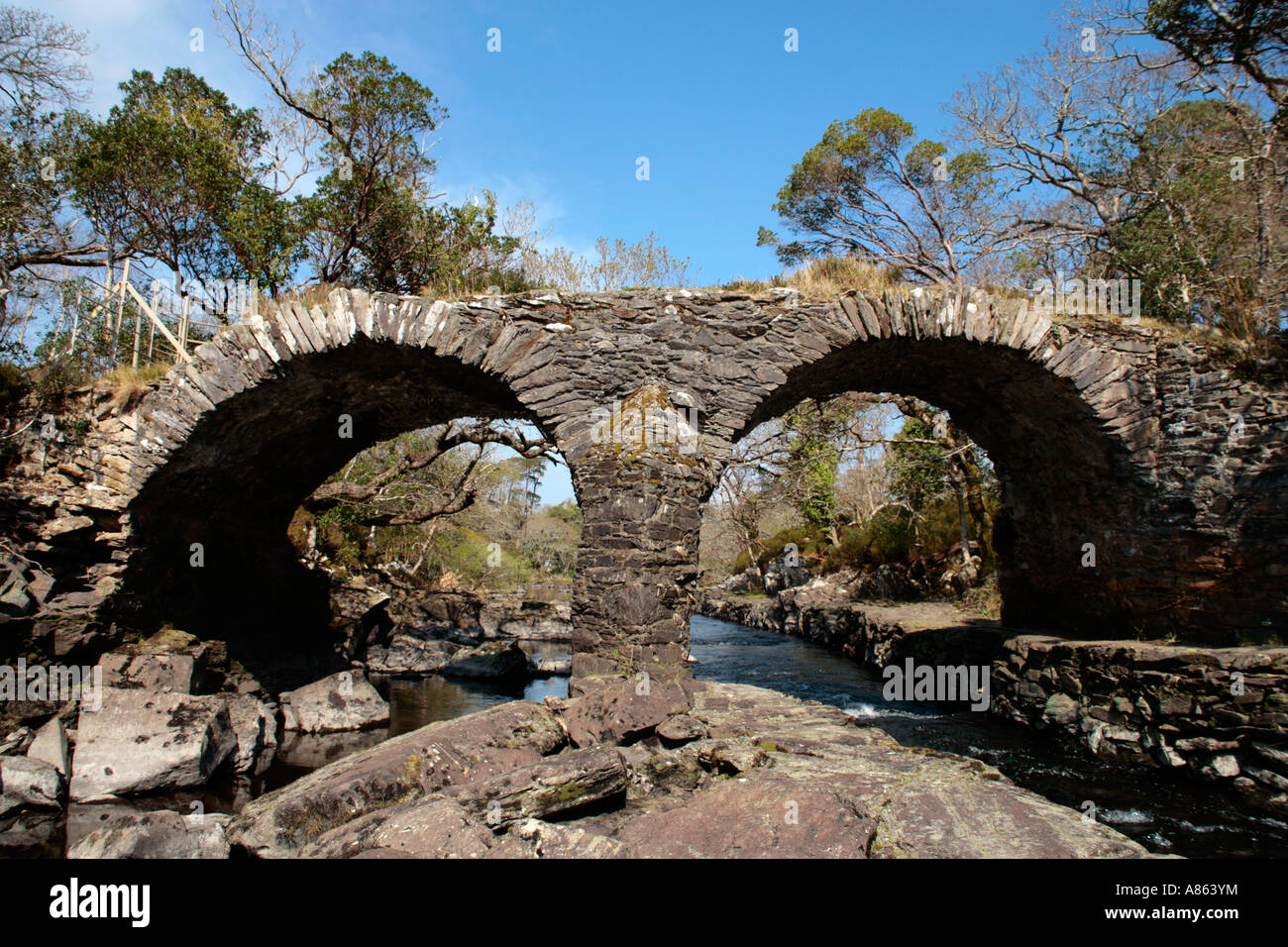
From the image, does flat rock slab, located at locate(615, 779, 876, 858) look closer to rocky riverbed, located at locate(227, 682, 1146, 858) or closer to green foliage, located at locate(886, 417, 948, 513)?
rocky riverbed, located at locate(227, 682, 1146, 858)

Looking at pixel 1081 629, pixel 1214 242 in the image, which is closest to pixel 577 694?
pixel 1081 629

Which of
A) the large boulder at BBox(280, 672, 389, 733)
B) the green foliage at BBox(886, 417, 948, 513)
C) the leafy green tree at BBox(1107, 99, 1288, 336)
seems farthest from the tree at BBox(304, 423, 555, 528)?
the green foliage at BBox(886, 417, 948, 513)

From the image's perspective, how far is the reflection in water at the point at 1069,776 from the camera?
4949 mm

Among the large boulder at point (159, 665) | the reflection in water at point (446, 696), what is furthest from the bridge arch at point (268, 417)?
the reflection in water at point (446, 696)

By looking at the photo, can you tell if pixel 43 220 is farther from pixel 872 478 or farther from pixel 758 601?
pixel 872 478

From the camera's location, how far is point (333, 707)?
368 inches

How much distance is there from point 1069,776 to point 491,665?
9.50 metres

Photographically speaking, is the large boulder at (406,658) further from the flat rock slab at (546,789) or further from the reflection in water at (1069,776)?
the flat rock slab at (546,789)

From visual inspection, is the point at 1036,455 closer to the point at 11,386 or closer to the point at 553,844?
→ the point at 553,844

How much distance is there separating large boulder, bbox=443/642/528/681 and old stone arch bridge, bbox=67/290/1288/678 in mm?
5870

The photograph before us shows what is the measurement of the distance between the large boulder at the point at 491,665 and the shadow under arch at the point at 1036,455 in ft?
24.4

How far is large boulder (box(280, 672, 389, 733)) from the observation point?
9.16m
